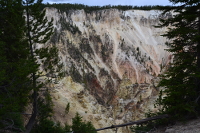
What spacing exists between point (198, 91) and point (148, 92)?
24.8 meters

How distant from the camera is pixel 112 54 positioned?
59312mm

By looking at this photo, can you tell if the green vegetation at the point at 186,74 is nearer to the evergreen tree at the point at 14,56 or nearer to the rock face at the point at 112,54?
the evergreen tree at the point at 14,56

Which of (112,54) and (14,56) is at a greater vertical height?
(14,56)

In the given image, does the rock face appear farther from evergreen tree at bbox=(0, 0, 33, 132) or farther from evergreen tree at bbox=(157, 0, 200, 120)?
evergreen tree at bbox=(157, 0, 200, 120)

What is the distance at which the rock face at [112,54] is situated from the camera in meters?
37.6

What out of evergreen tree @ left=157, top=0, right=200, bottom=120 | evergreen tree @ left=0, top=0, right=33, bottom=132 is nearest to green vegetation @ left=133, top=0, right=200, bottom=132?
evergreen tree @ left=157, top=0, right=200, bottom=120

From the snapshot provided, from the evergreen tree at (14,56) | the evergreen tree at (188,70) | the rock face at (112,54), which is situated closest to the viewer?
the evergreen tree at (188,70)

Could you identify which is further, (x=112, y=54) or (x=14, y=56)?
(x=112, y=54)

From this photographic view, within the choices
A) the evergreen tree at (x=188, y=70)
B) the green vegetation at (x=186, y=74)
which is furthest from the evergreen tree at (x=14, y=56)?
the evergreen tree at (x=188, y=70)

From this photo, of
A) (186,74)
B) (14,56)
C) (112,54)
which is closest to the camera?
(186,74)

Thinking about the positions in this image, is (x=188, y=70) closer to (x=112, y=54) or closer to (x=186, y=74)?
(x=186, y=74)

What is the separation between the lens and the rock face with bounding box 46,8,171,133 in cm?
3756

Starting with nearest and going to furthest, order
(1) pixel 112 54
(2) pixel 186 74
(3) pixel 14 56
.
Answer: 1. (2) pixel 186 74
2. (3) pixel 14 56
3. (1) pixel 112 54

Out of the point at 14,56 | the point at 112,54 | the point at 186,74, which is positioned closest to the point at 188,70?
the point at 186,74
